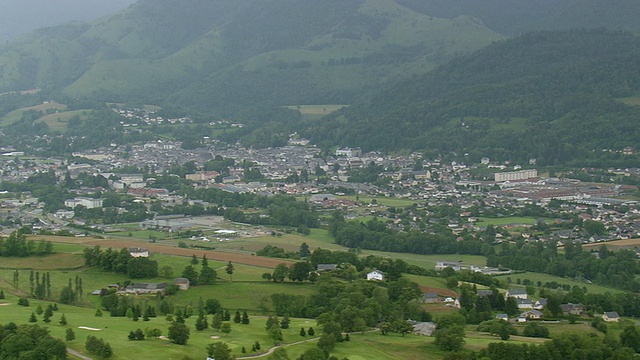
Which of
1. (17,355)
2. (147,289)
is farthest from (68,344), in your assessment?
(147,289)

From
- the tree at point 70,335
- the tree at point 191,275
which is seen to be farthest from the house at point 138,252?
the tree at point 70,335

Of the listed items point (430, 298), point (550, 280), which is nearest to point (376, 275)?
point (430, 298)

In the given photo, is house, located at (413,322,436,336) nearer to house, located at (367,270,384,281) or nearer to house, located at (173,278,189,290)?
house, located at (367,270,384,281)

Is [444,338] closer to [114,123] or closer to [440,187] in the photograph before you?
[440,187]

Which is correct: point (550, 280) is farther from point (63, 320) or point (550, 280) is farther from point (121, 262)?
point (63, 320)

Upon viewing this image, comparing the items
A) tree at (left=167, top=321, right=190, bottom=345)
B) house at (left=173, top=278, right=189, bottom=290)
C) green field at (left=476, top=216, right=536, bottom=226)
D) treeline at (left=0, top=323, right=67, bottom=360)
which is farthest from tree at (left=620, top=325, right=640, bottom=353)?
green field at (left=476, top=216, right=536, bottom=226)
